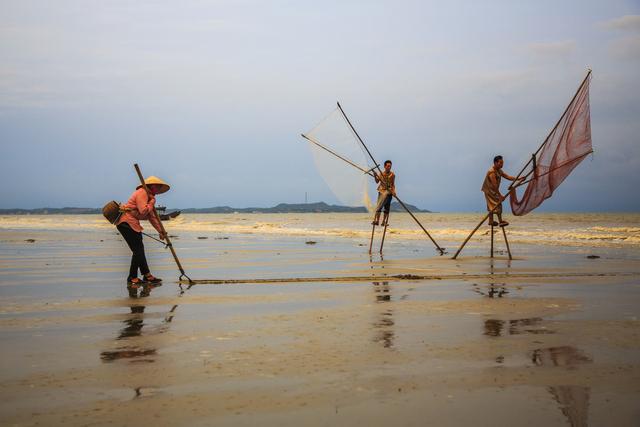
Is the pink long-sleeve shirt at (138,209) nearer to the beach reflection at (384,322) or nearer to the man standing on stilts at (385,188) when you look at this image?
the beach reflection at (384,322)

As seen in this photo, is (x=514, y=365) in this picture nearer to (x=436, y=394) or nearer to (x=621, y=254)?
(x=436, y=394)

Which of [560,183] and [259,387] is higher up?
[560,183]

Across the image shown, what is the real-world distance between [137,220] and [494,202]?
7131 mm

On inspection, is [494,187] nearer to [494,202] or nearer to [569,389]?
[494,202]

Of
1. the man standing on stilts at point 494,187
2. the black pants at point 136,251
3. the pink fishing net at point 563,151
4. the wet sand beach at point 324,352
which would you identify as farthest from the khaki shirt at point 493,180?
the black pants at point 136,251

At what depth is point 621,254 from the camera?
14641 millimetres

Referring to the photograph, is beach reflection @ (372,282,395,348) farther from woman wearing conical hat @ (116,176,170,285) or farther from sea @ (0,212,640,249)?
sea @ (0,212,640,249)

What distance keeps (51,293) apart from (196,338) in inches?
143

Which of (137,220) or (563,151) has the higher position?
(563,151)

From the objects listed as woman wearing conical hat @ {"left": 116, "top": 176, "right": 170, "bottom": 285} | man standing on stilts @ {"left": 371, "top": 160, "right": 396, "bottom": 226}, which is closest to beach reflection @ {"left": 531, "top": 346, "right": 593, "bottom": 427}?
woman wearing conical hat @ {"left": 116, "top": 176, "right": 170, "bottom": 285}

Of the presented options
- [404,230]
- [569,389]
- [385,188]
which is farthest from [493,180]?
[404,230]

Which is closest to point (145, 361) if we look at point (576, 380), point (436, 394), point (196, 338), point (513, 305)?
point (196, 338)

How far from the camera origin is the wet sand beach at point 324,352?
325 centimetres

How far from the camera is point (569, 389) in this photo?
11.7 ft
